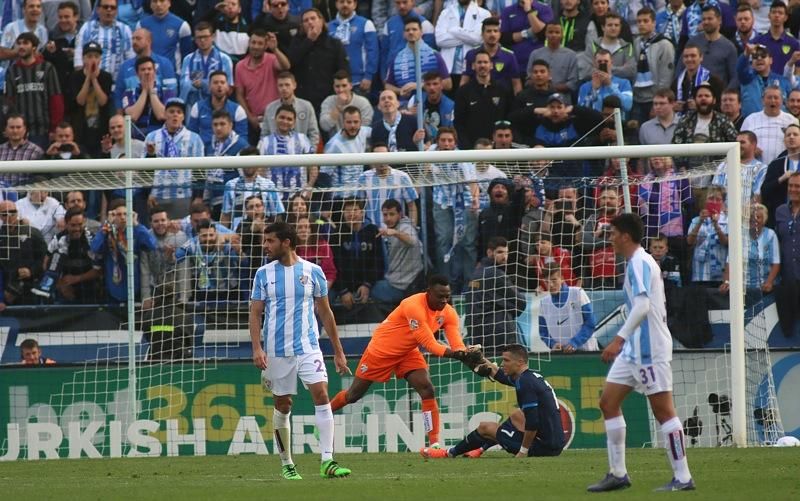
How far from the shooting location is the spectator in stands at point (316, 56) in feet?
66.2

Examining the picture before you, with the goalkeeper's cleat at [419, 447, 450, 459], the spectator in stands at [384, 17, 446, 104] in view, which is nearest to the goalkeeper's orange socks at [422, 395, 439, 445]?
the goalkeeper's cleat at [419, 447, 450, 459]

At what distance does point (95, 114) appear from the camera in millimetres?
20547

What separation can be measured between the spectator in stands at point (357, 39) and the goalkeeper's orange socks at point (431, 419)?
727 cm

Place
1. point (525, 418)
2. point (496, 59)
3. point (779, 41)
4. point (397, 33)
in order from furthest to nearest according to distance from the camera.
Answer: point (397, 33)
point (496, 59)
point (779, 41)
point (525, 418)

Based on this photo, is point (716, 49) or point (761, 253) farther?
point (716, 49)

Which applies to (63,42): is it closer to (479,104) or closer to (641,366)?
(479,104)

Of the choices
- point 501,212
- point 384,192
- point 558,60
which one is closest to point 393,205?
point 384,192

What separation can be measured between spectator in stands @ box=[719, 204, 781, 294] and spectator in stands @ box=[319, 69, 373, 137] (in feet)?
19.2

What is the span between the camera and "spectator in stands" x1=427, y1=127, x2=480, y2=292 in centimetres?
1658

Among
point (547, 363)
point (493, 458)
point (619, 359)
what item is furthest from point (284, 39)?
point (619, 359)

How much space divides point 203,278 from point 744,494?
8.92m

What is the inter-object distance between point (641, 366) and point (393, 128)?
33.4 ft

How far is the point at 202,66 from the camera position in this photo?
20453 millimetres

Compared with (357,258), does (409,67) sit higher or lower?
higher
